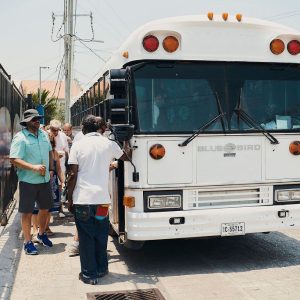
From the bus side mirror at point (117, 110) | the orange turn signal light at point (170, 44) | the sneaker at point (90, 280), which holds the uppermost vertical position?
the orange turn signal light at point (170, 44)

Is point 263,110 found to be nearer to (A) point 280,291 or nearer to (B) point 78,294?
(A) point 280,291

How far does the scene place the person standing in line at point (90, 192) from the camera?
542 cm

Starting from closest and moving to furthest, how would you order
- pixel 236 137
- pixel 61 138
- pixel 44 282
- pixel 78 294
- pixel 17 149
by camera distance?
pixel 78 294 → pixel 44 282 → pixel 236 137 → pixel 17 149 → pixel 61 138

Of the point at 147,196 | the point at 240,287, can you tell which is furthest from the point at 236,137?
the point at 240,287

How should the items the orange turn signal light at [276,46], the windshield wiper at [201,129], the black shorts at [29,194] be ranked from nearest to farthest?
the windshield wiper at [201,129] < the orange turn signal light at [276,46] < the black shorts at [29,194]

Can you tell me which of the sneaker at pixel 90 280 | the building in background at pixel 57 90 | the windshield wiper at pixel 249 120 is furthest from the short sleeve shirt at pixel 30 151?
the building in background at pixel 57 90

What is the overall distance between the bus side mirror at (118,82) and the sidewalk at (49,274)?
2.06 meters

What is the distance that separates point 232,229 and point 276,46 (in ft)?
7.41

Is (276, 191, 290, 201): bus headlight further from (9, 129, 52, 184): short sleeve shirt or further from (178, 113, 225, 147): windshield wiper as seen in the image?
(9, 129, 52, 184): short sleeve shirt

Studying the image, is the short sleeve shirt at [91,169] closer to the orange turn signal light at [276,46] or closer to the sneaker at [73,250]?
the sneaker at [73,250]

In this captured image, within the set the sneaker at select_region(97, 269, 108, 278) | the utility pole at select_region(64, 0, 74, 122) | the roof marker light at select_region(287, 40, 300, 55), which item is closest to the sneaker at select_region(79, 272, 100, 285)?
the sneaker at select_region(97, 269, 108, 278)

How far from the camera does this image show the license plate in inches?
228

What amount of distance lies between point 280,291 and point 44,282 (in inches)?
98.8

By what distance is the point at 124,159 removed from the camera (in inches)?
224
